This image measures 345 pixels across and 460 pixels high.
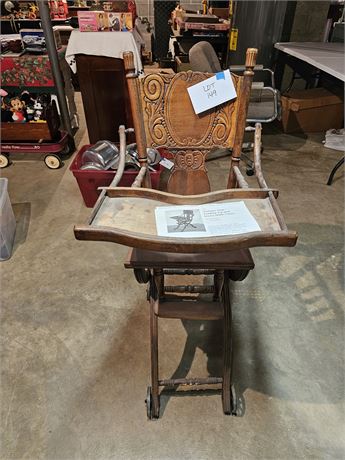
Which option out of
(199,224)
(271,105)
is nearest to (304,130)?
(271,105)

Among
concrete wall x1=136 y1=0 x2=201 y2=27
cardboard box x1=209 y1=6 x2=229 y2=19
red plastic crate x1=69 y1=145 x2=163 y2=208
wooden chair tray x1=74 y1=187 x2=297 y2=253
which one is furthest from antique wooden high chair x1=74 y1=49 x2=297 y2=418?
concrete wall x1=136 y1=0 x2=201 y2=27

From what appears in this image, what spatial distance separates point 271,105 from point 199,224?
6.69ft

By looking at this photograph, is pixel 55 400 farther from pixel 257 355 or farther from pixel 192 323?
pixel 257 355

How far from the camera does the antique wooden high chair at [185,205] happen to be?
70cm

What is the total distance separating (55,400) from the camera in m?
1.17

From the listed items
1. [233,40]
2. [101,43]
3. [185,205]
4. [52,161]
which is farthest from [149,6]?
[185,205]

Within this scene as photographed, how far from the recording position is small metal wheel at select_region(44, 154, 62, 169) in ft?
8.45

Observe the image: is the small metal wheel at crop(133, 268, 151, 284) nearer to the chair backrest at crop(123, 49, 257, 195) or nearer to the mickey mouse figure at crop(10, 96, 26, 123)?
the chair backrest at crop(123, 49, 257, 195)

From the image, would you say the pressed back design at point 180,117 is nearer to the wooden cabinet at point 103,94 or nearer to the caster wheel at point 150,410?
the caster wheel at point 150,410

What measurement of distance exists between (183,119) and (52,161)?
5.90ft

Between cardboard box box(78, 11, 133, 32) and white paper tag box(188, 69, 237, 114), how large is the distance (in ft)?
5.22

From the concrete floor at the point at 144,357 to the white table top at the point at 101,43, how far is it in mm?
1272

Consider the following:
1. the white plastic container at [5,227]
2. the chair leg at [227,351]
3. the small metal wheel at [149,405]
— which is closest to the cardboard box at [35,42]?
the white plastic container at [5,227]

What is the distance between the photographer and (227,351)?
1071mm
